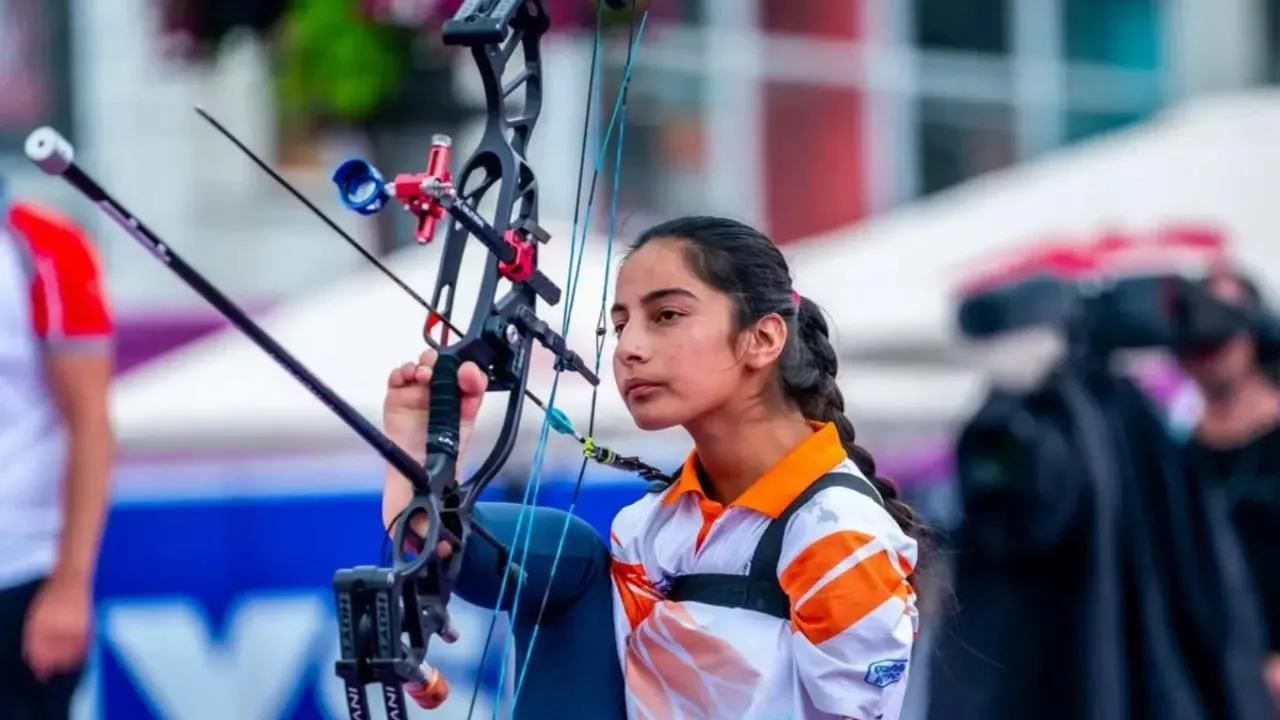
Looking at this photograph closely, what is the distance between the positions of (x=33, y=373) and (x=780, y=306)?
6.31ft

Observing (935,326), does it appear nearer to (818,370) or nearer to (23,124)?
(818,370)

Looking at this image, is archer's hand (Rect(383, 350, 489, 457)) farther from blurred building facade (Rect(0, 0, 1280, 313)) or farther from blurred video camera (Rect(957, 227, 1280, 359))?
blurred building facade (Rect(0, 0, 1280, 313))

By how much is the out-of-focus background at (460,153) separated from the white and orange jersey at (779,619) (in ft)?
1.48

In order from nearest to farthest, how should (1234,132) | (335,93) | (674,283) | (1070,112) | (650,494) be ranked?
(674,283)
(650,494)
(335,93)
(1234,132)
(1070,112)

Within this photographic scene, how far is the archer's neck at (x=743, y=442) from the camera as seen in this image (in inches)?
93.1

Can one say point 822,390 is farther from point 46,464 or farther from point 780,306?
point 46,464

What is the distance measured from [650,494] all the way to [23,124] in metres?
8.94

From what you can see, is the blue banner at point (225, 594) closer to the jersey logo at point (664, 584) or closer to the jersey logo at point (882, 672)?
the jersey logo at point (664, 584)

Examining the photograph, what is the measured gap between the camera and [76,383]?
3809mm

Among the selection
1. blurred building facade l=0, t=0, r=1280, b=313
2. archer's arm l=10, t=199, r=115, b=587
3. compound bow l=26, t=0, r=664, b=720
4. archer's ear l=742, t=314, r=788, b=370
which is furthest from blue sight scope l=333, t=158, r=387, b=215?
blurred building facade l=0, t=0, r=1280, b=313

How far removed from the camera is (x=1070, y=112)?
14719 mm

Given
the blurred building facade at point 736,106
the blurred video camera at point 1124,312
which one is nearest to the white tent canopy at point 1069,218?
the blurred building facade at point 736,106

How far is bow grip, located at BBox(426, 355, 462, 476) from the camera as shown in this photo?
224 centimetres

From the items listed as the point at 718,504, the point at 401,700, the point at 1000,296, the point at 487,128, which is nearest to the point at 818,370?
the point at 718,504
